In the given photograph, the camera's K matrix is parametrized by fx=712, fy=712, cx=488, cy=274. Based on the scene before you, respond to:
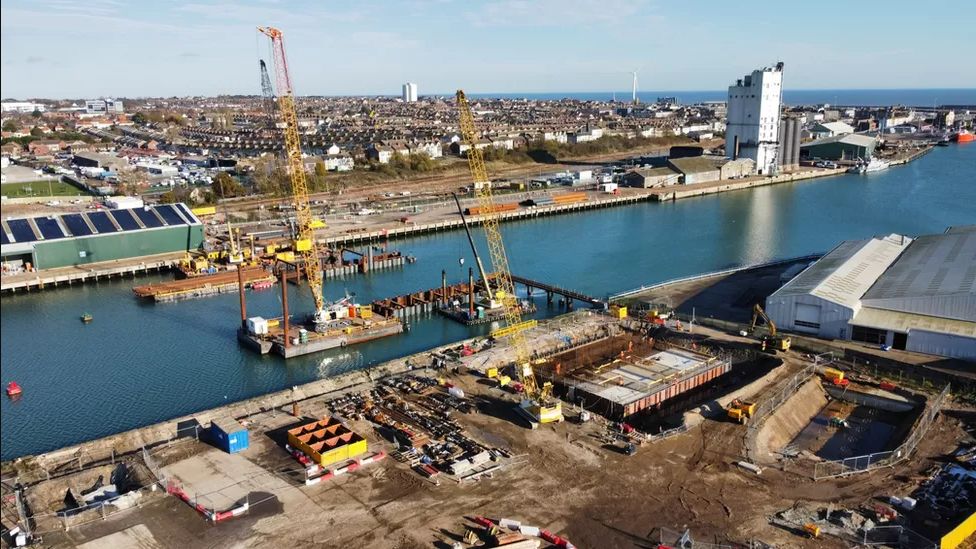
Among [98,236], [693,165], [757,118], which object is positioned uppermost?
[757,118]

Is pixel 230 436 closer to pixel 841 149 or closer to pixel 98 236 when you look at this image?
pixel 98 236

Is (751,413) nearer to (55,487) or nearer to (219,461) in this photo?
(219,461)

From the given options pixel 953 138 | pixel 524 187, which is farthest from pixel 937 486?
pixel 953 138

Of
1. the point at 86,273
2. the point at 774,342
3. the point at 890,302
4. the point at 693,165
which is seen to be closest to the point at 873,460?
the point at 774,342

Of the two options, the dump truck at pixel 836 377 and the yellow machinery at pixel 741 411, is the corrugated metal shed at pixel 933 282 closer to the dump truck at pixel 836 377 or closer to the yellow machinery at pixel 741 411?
the dump truck at pixel 836 377

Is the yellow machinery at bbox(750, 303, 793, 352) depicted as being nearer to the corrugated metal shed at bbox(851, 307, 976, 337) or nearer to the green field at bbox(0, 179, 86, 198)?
the corrugated metal shed at bbox(851, 307, 976, 337)

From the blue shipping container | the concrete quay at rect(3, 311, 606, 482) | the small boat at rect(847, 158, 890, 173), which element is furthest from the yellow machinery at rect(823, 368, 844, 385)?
the small boat at rect(847, 158, 890, 173)

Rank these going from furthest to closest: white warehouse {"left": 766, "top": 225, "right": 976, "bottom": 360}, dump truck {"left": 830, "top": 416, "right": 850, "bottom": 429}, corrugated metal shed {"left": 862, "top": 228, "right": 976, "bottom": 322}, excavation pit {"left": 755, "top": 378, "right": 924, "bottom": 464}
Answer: corrugated metal shed {"left": 862, "top": 228, "right": 976, "bottom": 322}
white warehouse {"left": 766, "top": 225, "right": 976, "bottom": 360}
dump truck {"left": 830, "top": 416, "right": 850, "bottom": 429}
excavation pit {"left": 755, "top": 378, "right": 924, "bottom": 464}
